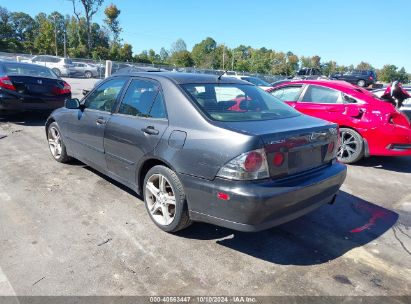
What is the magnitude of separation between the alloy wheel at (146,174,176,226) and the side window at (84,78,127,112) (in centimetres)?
121

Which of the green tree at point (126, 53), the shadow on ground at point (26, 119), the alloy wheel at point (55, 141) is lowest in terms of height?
the shadow on ground at point (26, 119)

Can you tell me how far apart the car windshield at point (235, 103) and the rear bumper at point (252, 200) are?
665 mm

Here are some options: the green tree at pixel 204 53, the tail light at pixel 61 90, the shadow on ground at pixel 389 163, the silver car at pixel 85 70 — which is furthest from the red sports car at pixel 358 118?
the green tree at pixel 204 53

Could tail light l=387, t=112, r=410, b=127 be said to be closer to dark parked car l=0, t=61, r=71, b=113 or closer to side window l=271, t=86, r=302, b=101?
side window l=271, t=86, r=302, b=101

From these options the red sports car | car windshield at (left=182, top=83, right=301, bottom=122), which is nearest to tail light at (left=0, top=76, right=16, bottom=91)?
car windshield at (left=182, top=83, right=301, bottom=122)

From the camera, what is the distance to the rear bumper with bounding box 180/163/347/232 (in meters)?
2.77

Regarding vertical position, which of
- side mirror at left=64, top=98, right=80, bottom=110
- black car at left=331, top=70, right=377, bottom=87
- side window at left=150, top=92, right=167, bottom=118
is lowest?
side mirror at left=64, top=98, right=80, bottom=110

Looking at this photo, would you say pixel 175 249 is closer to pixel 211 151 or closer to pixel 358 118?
pixel 211 151

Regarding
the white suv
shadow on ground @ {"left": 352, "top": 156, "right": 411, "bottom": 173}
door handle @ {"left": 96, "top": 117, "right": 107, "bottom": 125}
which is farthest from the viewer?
the white suv

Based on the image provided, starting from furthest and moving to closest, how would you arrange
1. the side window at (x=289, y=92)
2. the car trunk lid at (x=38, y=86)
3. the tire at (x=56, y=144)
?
the car trunk lid at (x=38, y=86) < the side window at (x=289, y=92) < the tire at (x=56, y=144)

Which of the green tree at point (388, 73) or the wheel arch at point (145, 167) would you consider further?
the green tree at point (388, 73)

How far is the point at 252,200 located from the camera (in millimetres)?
2730

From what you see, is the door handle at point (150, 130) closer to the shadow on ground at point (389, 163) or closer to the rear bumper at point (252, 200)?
the rear bumper at point (252, 200)

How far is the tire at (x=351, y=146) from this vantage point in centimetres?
613
